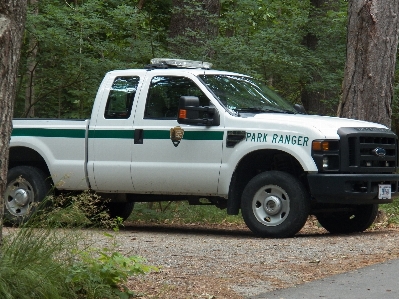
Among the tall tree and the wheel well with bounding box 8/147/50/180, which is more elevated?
the tall tree

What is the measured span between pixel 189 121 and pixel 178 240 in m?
1.49

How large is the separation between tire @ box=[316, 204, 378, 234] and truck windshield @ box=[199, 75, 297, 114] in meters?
1.47

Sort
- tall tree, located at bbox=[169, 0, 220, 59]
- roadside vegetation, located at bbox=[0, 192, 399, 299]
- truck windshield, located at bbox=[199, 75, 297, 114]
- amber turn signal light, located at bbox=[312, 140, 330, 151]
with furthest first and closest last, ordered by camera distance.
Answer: tall tree, located at bbox=[169, 0, 220, 59] < truck windshield, located at bbox=[199, 75, 297, 114] < amber turn signal light, located at bbox=[312, 140, 330, 151] < roadside vegetation, located at bbox=[0, 192, 399, 299]

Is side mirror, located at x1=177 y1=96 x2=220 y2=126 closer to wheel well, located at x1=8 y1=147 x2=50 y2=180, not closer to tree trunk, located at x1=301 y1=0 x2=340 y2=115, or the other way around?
wheel well, located at x1=8 y1=147 x2=50 y2=180

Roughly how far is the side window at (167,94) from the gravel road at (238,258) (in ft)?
5.06

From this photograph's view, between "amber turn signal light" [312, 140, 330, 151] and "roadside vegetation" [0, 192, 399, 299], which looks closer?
"roadside vegetation" [0, 192, 399, 299]

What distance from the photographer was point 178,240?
33.7 feet

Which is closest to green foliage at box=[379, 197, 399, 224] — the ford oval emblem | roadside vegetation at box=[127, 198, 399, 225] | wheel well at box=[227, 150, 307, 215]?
roadside vegetation at box=[127, 198, 399, 225]

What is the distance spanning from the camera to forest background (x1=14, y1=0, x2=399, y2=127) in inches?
611

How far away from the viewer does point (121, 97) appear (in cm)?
1176

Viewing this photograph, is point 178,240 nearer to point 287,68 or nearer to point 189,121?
point 189,121

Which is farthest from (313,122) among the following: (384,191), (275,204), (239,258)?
(239,258)

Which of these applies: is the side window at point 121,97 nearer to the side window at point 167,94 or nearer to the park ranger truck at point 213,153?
the park ranger truck at point 213,153

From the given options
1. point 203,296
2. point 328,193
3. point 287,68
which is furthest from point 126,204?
point 203,296
